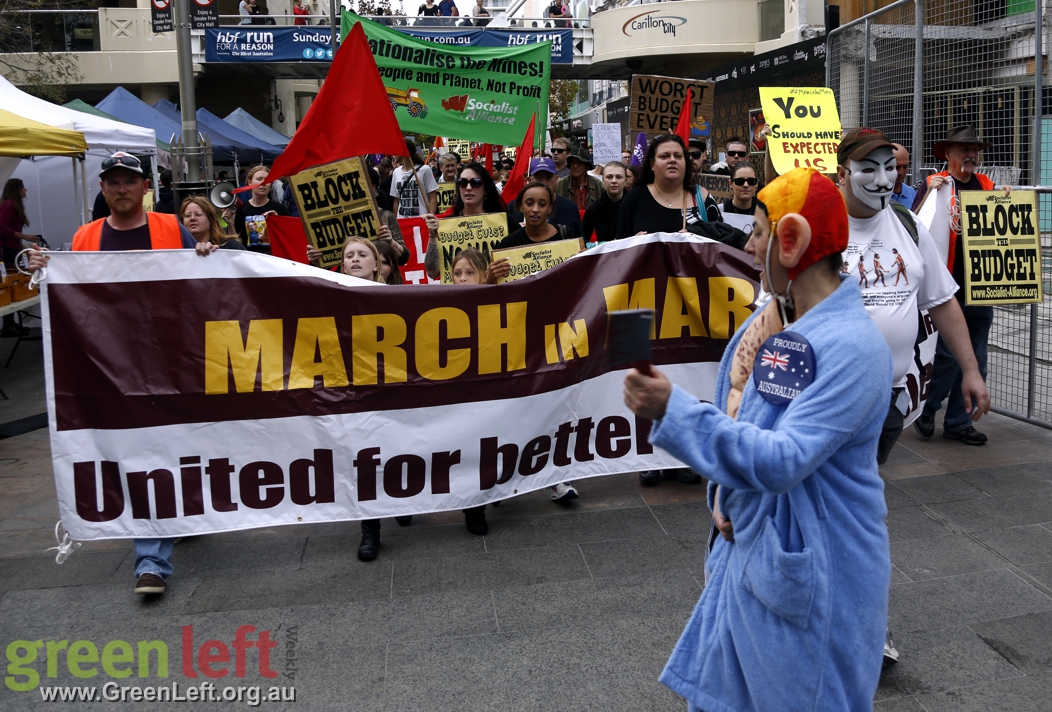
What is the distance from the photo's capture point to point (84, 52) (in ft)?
102

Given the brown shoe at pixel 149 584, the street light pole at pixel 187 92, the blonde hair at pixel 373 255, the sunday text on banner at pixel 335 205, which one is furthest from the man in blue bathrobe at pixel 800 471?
the street light pole at pixel 187 92

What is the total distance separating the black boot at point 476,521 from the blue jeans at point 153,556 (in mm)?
1547

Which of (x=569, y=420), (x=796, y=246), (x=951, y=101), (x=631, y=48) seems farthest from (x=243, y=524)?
(x=631, y=48)

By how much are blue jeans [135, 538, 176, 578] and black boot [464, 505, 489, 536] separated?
1547mm

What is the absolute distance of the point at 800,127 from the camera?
7516 mm

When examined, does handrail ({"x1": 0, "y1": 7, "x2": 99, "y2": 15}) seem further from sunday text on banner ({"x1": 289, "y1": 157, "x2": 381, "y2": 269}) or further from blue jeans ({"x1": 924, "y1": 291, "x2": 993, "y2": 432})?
blue jeans ({"x1": 924, "y1": 291, "x2": 993, "y2": 432})

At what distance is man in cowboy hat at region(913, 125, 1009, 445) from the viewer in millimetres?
6477

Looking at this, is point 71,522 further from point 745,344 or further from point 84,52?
point 84,52

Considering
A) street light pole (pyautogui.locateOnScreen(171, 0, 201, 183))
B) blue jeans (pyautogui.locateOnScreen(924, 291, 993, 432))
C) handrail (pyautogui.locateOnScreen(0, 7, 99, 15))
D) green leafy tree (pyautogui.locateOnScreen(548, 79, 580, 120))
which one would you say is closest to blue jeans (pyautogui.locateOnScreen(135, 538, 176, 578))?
blue jeans (pyautogui.locateOnScreen(924, 291, 993, 432))

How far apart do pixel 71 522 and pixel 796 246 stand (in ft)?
Answer: 12.8

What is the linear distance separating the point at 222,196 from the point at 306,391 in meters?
7.79

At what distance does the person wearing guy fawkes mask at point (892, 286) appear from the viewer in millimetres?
3494

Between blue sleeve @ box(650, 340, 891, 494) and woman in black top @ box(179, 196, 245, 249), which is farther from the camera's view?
woman in black top @ box(179, 196, 245, 249)

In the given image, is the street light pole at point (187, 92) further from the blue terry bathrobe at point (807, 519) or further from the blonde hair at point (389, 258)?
the blue terry bathrobe at point (807, 519)
